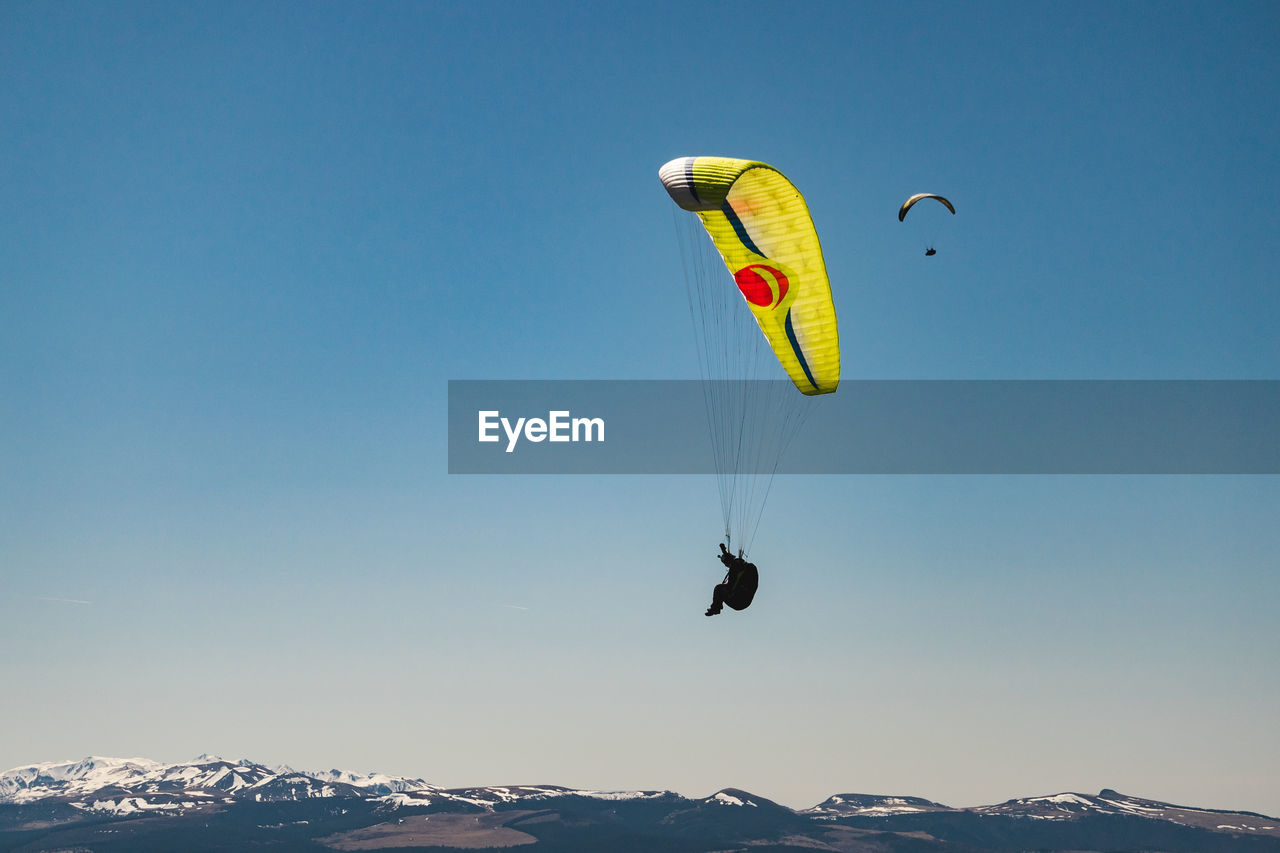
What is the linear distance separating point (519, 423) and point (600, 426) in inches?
164

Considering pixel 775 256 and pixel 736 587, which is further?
pixel 775 256

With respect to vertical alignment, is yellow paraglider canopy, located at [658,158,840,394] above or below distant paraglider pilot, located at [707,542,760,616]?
above

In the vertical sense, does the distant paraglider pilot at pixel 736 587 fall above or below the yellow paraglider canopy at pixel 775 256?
below

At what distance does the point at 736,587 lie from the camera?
1175 inches

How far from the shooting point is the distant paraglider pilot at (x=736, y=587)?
29.9m

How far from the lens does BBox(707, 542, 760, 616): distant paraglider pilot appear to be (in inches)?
1177

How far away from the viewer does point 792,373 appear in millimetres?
34344

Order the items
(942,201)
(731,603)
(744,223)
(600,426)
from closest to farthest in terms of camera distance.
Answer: (731,603) < (744,223) < (942,201) < (600,426)

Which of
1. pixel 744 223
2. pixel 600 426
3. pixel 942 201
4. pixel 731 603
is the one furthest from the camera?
pixel 600 426

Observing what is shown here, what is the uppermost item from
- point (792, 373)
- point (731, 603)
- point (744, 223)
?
point (744, 223)

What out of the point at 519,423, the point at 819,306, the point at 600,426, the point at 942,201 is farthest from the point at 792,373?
the point at 519,423

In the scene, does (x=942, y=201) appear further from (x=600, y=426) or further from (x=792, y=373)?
(x=600, y=426)

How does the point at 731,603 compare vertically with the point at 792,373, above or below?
below

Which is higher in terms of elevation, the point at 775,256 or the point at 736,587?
the point at 775,256
